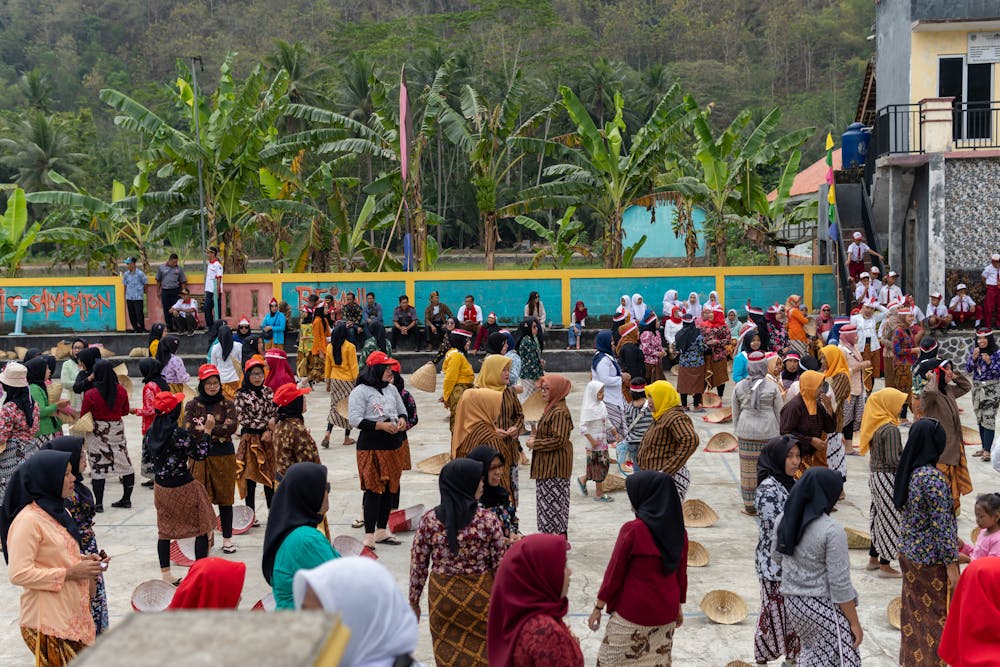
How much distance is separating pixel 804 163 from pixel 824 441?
45.7 meters

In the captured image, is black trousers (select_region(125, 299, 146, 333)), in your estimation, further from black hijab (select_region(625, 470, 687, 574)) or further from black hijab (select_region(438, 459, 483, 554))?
black hijab (select_region(625, 470, 687, 574))

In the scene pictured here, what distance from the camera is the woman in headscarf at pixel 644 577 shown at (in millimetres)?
4879

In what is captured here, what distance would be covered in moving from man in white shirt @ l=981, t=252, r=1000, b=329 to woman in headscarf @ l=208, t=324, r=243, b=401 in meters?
11.9

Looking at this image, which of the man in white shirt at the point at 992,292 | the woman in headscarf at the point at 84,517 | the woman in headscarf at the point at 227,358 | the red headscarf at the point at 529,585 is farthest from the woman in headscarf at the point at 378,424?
the man in white shirt at the point at 992,292

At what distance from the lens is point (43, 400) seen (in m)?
9.44

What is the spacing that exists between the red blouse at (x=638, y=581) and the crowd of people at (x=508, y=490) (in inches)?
0.4

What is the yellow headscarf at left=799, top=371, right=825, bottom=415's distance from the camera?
7.89 m

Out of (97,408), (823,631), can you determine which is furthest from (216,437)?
(823,631)

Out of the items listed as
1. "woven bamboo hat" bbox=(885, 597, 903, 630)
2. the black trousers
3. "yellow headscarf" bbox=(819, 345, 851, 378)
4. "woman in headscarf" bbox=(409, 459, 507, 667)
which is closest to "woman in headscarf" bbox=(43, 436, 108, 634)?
"woman in headscarf" bbox=(409, 459, 507, 667)

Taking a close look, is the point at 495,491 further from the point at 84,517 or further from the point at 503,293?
the point at 503,293

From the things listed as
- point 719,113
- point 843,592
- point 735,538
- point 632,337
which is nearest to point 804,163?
point 719,113

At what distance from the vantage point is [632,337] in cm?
1301

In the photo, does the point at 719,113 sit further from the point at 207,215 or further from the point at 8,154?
the point at 207,215

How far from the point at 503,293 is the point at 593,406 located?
11916 millimetres
